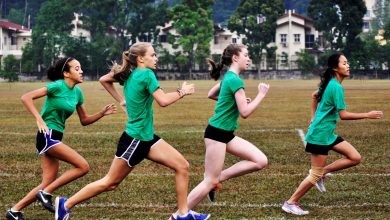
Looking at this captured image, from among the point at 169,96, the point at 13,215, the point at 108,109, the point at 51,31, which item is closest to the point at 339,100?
the point at 169,96

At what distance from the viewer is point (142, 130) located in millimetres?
8562

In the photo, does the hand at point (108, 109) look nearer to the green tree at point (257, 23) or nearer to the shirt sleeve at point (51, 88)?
the shirt sleeve at point (51, 88)

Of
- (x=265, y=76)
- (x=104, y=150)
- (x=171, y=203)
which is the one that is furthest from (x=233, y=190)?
(x=265, y=76)

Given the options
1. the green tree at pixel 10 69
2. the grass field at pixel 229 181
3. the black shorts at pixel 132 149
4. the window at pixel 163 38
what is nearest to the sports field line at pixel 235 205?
the grass field at pixel 229 181

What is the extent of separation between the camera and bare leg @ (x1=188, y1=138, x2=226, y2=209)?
29.8 ft

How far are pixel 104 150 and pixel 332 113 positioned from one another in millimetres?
8339

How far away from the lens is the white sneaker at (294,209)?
31.9 ft

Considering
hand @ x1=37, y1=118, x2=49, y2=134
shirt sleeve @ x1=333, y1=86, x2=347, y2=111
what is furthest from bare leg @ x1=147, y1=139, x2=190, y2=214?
shirt sleeve @ x1=333, y1=86, x2=347, y2=111

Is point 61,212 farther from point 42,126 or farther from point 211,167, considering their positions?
point 211,167

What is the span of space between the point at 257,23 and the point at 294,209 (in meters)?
93.5

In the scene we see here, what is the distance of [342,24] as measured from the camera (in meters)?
98.4

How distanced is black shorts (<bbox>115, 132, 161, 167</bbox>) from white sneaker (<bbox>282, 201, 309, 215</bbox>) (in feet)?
6.70

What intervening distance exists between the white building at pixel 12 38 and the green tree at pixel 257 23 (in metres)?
28.5

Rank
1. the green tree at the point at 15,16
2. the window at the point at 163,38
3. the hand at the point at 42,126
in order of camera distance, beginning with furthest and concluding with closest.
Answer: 1. the green tree at the point at 15,16
2. the window at the point at 163,38
3. the hand at the point at 42,126
